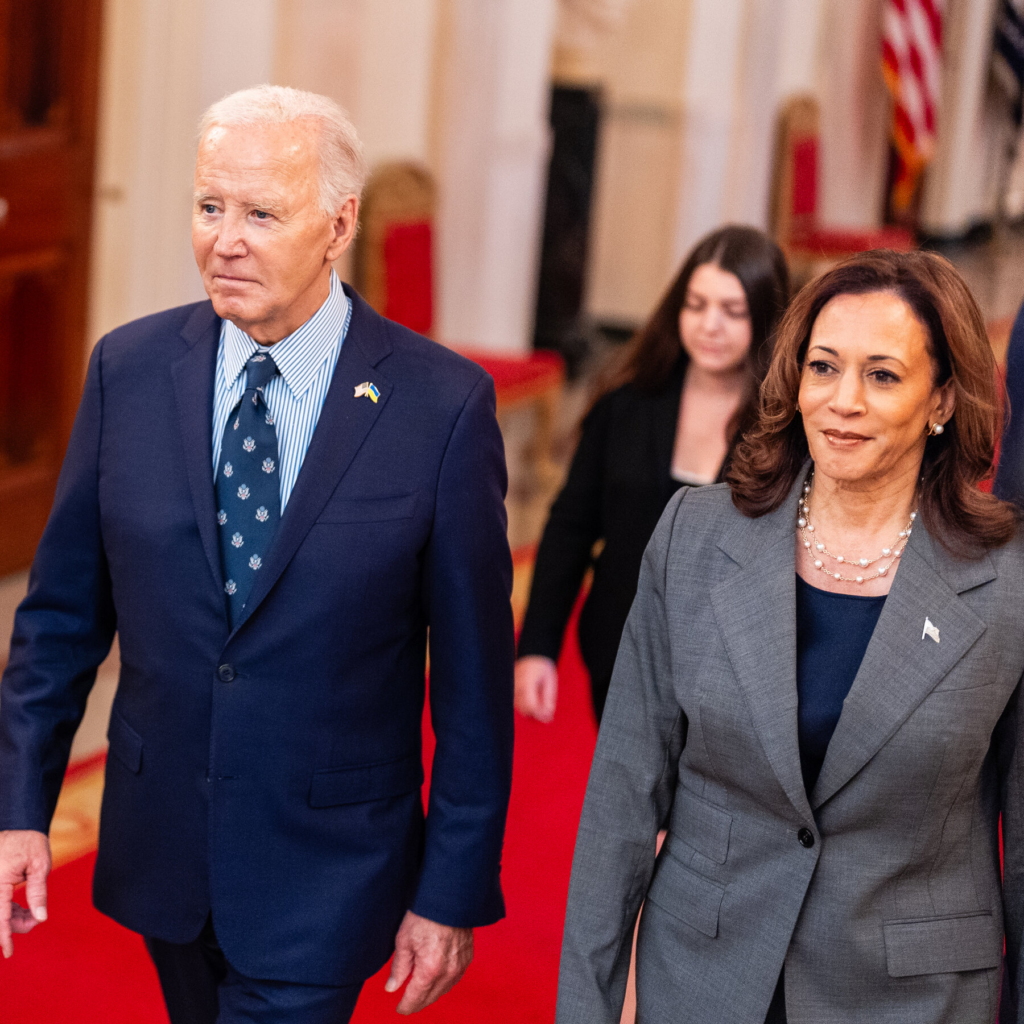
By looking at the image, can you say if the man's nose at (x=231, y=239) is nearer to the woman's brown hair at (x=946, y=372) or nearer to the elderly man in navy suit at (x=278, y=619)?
the elderly man in navy suit at (x=278, y=619)

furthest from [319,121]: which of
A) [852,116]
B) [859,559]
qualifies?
[852,116]

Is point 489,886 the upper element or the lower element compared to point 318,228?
lower

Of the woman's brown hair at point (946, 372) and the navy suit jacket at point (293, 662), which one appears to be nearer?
the woman's brown hair at point (946, 372)

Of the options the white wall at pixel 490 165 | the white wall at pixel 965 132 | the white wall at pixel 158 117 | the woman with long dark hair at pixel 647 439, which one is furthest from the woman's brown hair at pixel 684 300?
the white wall at pixel 965 132

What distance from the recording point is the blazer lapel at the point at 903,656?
188 cm

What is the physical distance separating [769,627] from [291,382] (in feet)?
2.46

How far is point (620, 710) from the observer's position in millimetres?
2086

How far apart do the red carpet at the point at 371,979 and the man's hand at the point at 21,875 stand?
41.1 inches

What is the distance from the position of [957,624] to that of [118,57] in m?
4.86

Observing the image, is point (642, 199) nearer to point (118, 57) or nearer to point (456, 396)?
point (118, 57)

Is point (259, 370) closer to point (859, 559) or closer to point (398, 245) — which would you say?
point (859, 559)

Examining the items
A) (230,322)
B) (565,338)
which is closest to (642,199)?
(565,338)

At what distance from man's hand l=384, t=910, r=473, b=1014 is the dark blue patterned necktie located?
0.53 meters

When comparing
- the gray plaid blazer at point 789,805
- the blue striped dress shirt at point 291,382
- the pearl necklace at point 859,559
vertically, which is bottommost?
the gray plaid blazer at point 789,805
